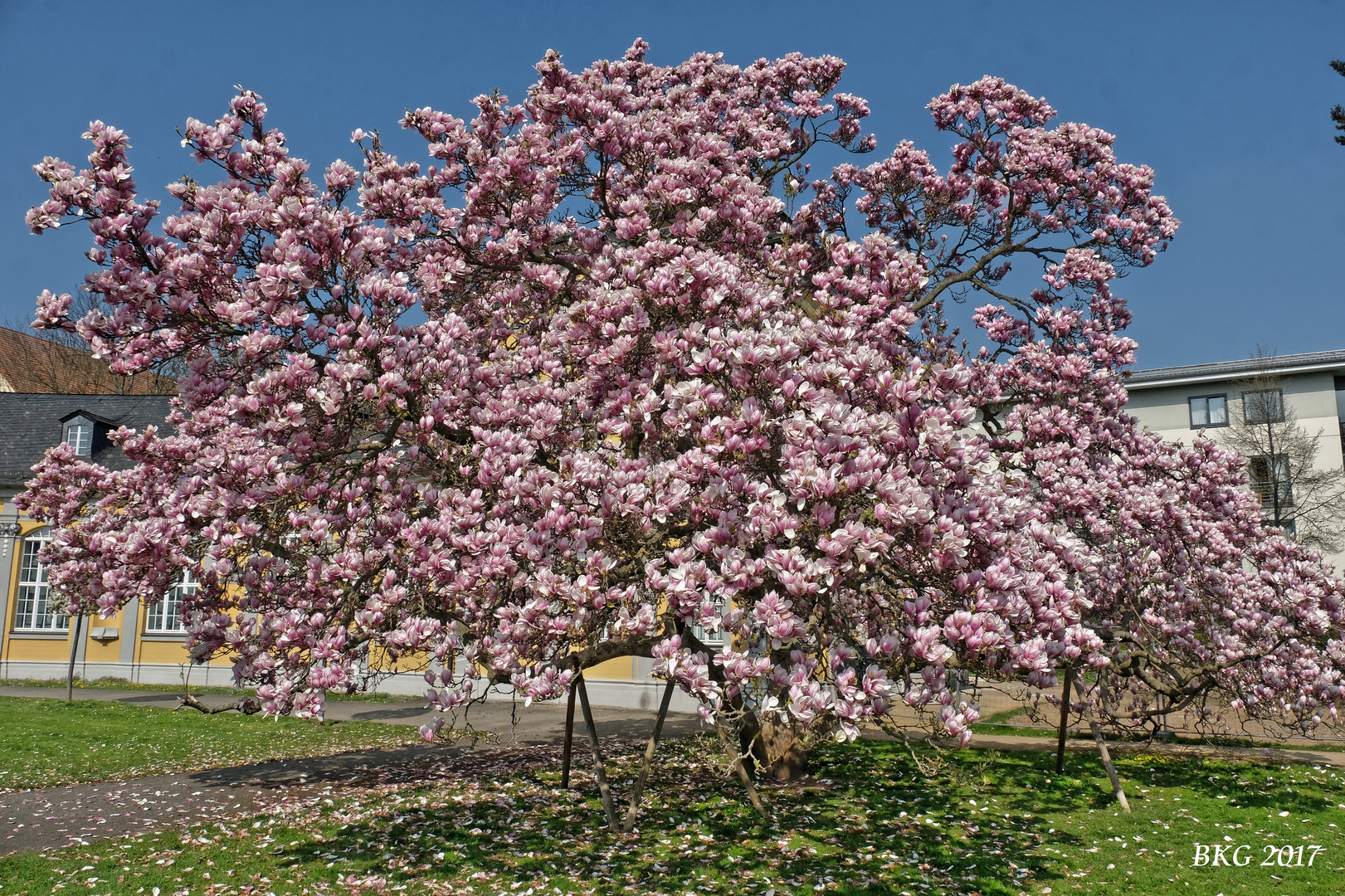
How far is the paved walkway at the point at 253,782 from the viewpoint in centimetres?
938

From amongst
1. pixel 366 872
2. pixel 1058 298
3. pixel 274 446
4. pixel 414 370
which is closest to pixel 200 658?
pixel 274 446

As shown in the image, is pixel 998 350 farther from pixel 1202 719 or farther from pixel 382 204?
pixel 382 204

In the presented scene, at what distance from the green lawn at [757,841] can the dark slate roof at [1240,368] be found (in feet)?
97.0

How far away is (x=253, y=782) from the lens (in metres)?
11.7

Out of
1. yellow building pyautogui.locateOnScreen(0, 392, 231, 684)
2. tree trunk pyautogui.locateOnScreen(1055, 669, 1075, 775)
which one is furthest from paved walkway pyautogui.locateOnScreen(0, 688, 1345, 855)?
yellow building pyautogui.locateOnScreen(0, 392, 231, 684)

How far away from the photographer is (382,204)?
8742 mm

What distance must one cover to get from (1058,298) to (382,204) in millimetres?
10728

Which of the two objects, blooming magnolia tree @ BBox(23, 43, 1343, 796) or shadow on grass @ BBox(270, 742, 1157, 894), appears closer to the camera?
blooming magnolia tree @ BBox(23, 43, 1343, 796)

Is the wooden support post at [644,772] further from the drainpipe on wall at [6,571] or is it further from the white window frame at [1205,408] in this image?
the white window frame at [1205,408]

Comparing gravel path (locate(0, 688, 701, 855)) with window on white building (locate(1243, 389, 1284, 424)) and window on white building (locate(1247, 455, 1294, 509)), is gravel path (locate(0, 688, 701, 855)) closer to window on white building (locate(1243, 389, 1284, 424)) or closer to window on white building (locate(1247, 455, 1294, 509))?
window on white building (locate(1247, 455, 1294, 509))

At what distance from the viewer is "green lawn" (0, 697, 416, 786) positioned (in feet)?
42.3

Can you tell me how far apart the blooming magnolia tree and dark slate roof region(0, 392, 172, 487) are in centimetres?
2243

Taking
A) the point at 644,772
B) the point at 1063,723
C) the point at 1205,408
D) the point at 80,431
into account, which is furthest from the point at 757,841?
the point at 1205,408

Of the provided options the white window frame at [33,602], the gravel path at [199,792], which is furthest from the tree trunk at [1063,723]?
the white window frame at [33,602]
